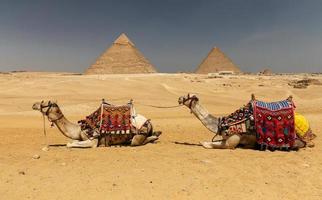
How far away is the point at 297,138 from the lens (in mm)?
8797

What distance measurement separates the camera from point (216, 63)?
399 ft

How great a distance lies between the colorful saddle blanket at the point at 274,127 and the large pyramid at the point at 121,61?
90.5m

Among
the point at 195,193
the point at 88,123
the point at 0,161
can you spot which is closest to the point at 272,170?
the point at 195,193

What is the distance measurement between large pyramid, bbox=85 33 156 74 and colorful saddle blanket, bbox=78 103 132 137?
89619mm

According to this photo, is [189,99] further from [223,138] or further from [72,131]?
[72,131]

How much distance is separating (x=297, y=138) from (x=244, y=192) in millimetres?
3880

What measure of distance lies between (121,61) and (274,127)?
98308 millimetres

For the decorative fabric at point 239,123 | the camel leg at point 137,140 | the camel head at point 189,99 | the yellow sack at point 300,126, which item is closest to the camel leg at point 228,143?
the decorative fabric at point 239,123

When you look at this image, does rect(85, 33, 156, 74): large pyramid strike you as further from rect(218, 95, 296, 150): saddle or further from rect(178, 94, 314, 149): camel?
rect(218, 95, 296, 150): saddle

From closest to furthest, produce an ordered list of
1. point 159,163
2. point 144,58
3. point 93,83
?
1. point 159,163
2. point 93,83
3. point 144,58

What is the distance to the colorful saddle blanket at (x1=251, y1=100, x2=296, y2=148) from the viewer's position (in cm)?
852

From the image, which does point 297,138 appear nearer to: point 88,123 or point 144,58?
point 88,123

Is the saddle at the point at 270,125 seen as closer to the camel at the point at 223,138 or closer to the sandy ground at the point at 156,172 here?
the camel at the point at 223,138

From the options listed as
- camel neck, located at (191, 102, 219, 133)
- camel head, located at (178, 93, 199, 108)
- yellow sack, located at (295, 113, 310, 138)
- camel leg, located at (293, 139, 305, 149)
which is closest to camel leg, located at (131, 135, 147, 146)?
camel head, located at (178, 93, 199, 108)
